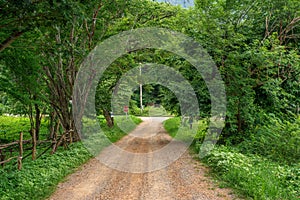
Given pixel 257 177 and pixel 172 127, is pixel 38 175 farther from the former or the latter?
pixel 172 127

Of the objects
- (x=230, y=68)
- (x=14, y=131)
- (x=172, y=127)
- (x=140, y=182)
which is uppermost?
(x=230, y=68)

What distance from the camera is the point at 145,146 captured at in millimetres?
13266

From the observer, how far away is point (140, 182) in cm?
738

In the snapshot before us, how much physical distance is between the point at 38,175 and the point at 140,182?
105 inches

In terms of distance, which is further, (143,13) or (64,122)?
(143,13)

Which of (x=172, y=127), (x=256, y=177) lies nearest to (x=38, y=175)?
(x=256, y=177)

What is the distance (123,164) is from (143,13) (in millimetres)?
8237

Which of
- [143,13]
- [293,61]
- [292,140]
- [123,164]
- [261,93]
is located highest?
[143,13]

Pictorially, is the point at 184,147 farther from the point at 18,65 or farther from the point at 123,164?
the point at 18,65

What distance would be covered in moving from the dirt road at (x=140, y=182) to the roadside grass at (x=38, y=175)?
28cm

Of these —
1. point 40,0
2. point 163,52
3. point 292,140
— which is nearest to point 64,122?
point 163,52

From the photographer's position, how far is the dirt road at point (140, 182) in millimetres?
6383

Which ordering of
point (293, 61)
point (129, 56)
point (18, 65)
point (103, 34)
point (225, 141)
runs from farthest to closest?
point (129, 56)
point (103, 34)
point (225, 141)
point (293, 61)
point (18, 65)

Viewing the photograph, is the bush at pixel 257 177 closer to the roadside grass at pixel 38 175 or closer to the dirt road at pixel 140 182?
the dirt road at pixel 140 182
